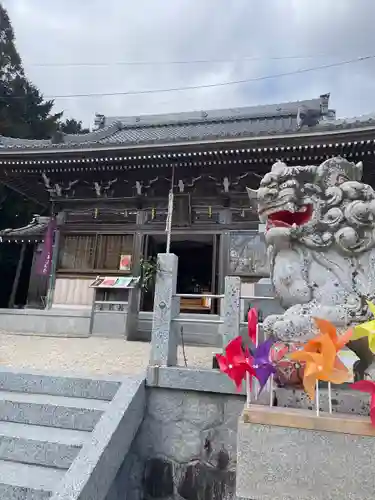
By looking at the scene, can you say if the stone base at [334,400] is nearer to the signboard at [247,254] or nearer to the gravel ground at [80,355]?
the gravel ground at [80,355]

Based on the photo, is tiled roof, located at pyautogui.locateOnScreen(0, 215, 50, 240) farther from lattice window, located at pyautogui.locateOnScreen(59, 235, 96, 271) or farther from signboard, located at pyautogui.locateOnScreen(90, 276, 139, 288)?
signboard, located at pyautogui.locateOnScreen(90, 276, 139, 288)

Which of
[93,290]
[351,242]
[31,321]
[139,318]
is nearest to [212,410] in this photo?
[351,242]

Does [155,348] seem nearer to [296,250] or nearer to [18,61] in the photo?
[296,250]

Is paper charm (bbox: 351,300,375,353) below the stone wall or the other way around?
the other way around

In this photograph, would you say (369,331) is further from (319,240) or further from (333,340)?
(319,240)

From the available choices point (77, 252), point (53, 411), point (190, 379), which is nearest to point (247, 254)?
point (77, 252)

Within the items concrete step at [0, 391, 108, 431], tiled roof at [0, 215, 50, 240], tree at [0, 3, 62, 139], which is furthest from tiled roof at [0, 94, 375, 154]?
concrete step at [0, 391, 108, 431]

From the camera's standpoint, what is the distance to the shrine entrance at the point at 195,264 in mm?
10188

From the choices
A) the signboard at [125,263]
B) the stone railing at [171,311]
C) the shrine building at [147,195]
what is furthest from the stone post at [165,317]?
the signboard at [125,263]

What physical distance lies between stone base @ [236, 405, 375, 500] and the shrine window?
331 inches

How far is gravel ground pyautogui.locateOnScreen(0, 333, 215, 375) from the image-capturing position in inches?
191

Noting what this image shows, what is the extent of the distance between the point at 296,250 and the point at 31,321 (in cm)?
771

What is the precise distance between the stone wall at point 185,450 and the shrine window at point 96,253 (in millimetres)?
6973

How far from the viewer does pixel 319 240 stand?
264cm
